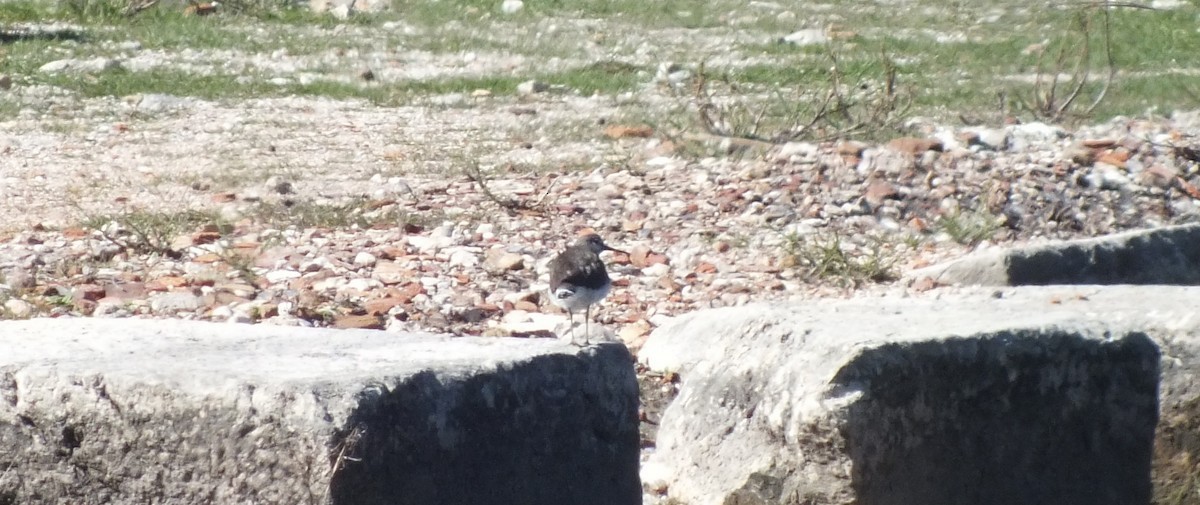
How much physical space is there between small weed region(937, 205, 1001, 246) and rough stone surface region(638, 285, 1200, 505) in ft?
7.46

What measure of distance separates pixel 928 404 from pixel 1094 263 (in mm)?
2172

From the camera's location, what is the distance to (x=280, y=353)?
3320 millimetres

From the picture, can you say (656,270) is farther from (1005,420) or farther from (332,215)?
(1005,420)

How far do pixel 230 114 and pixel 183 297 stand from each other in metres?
4.51

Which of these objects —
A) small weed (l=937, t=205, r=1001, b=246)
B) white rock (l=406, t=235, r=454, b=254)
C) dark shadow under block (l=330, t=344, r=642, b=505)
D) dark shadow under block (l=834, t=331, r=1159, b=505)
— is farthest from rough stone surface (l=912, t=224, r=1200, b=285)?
dark shadow under block (l=330, t=344, r=642, b=505)

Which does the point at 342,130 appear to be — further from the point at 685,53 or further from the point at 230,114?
the point at 685,53

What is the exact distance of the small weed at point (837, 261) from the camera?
6.07m

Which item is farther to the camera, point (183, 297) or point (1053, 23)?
point (1053, 23)

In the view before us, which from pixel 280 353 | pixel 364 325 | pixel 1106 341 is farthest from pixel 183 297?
pixel 1106 341

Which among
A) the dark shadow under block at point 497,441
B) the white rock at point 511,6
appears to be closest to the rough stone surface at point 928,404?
the dark shadow under block at point 497,441

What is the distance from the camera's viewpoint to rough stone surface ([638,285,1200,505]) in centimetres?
362

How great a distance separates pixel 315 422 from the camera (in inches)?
113

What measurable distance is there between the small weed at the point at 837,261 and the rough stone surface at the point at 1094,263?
17cm

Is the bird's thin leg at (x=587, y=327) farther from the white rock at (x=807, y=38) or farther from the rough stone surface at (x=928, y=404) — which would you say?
the white rock at (x=807, y=38)
